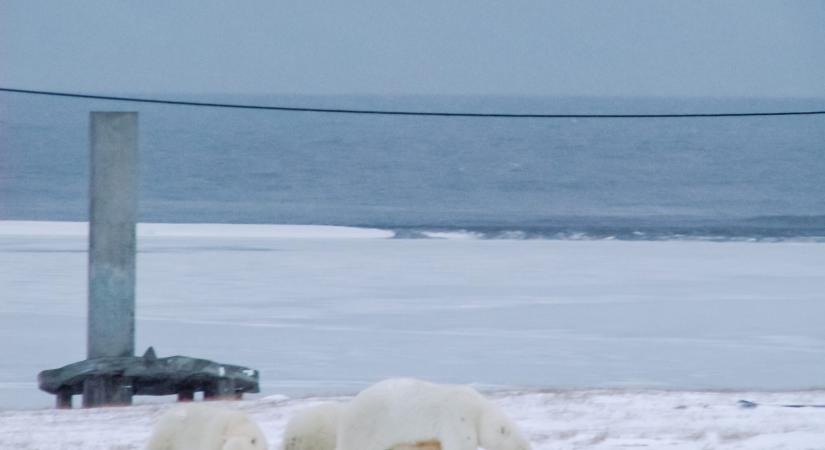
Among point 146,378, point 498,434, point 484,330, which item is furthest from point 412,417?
point 484,330

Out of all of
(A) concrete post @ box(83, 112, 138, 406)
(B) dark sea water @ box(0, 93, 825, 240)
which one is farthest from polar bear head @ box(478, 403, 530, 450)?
(B) dark sea water @ box(0, 93, 825, 240)

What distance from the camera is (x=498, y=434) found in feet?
12.3

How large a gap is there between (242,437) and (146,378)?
348 centimetres

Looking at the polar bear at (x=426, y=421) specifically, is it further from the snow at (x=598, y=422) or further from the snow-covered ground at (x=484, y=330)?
the snow-covered ground at (x=484, y=330)

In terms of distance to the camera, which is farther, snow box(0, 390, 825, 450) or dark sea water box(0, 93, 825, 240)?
dark sea water box(0, 93, 825, 240)

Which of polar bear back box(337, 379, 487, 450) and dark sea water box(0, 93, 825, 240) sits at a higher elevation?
dark sea water box(0, 93, 825, 240)

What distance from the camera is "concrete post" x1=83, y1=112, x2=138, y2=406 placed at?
288 inches

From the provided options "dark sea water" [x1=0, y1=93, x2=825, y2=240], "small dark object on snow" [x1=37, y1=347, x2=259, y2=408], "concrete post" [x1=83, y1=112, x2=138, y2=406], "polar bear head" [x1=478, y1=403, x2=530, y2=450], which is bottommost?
"polar bear head" [x1=478, y1=403, x2=530, y2=450]

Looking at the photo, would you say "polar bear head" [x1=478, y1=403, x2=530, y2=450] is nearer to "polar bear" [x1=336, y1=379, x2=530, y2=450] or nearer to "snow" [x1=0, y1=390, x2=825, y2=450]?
"polar bear" [x1=336, y1=379, x2=530, y2=450]

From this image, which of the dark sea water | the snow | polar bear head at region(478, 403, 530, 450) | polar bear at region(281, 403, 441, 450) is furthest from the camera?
the dark sea water

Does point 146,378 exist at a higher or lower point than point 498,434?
higher

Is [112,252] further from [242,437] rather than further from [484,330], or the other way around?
[484,330]

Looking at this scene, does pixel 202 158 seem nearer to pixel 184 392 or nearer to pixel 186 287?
pixel 186 287

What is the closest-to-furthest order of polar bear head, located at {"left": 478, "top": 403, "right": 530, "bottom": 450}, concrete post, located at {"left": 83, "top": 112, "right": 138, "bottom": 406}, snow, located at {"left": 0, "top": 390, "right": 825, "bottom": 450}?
1. polar bear head, located at {"left": 478, "top": 403, "right": 530, "bottom": 450}
2. snow, located at {"left": 0, "top": 390, "right": 825, "bottom": 450}
3. concrete post, located at {"left": 83, "top": 112, "right": 138, "bottom": 406}
